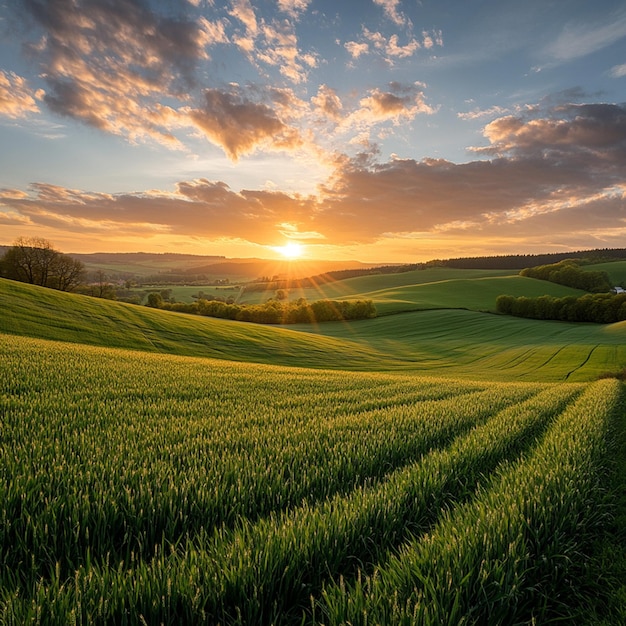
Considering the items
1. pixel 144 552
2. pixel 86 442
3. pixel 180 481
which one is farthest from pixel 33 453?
pixel 144 552

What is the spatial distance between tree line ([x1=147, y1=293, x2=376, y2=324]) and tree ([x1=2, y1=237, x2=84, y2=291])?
18087 millimetres

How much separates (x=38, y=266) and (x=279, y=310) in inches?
1913

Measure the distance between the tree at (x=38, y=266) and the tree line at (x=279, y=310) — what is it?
18.1m

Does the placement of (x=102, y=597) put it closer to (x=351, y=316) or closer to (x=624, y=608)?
(x=624, y=608)

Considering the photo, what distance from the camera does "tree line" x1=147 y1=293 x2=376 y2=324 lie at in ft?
257

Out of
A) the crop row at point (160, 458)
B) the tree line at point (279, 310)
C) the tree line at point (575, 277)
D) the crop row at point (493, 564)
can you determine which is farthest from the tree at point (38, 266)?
the tree line at point (575, 277)

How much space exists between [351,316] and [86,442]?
8279 cm

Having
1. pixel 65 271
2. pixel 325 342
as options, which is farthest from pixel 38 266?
pixel 325 342

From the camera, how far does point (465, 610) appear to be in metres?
2.41

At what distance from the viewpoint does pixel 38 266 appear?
69750mm

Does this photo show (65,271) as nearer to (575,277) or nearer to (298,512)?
(298,512)

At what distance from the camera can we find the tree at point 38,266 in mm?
69062

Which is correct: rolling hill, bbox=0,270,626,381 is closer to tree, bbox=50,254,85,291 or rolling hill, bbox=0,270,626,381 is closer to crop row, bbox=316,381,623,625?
tree, bbox=50,254,85,291

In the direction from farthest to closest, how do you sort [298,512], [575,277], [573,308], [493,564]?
[575,277], [573,308], [298,512], [493,564]
